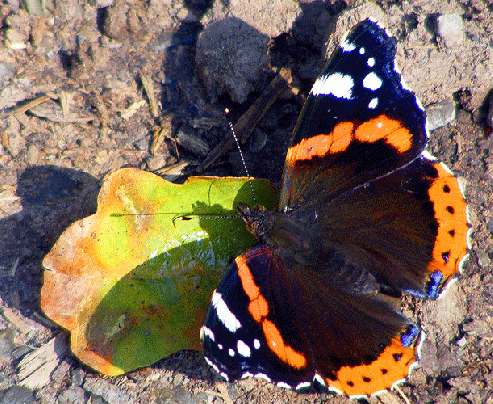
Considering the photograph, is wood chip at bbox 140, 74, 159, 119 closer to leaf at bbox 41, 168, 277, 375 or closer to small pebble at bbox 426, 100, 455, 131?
leaf at bbox 41, 168, 277, 375

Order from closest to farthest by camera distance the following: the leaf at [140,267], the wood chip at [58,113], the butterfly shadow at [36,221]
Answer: the leaf at [140,267] → the butterfly shadow at [36,221] → the wood chip at [58,113]

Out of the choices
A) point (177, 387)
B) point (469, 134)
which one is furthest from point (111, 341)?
point (469, 134)

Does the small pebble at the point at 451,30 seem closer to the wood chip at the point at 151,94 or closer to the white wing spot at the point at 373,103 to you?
the white wing spot at the point at 373,103

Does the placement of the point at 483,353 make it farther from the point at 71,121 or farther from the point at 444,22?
the point at 71,121

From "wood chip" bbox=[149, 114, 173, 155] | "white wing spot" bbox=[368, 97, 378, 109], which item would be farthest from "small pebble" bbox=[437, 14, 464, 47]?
"wood chip" bbox=[149, 114, 173, 155]

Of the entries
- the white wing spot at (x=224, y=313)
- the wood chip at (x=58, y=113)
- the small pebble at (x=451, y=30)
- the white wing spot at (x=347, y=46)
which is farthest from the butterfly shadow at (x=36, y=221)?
the small pebble at (x=451, y=30)

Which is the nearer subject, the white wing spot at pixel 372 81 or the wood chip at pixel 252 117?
the white wing spot at pixel 372 81
